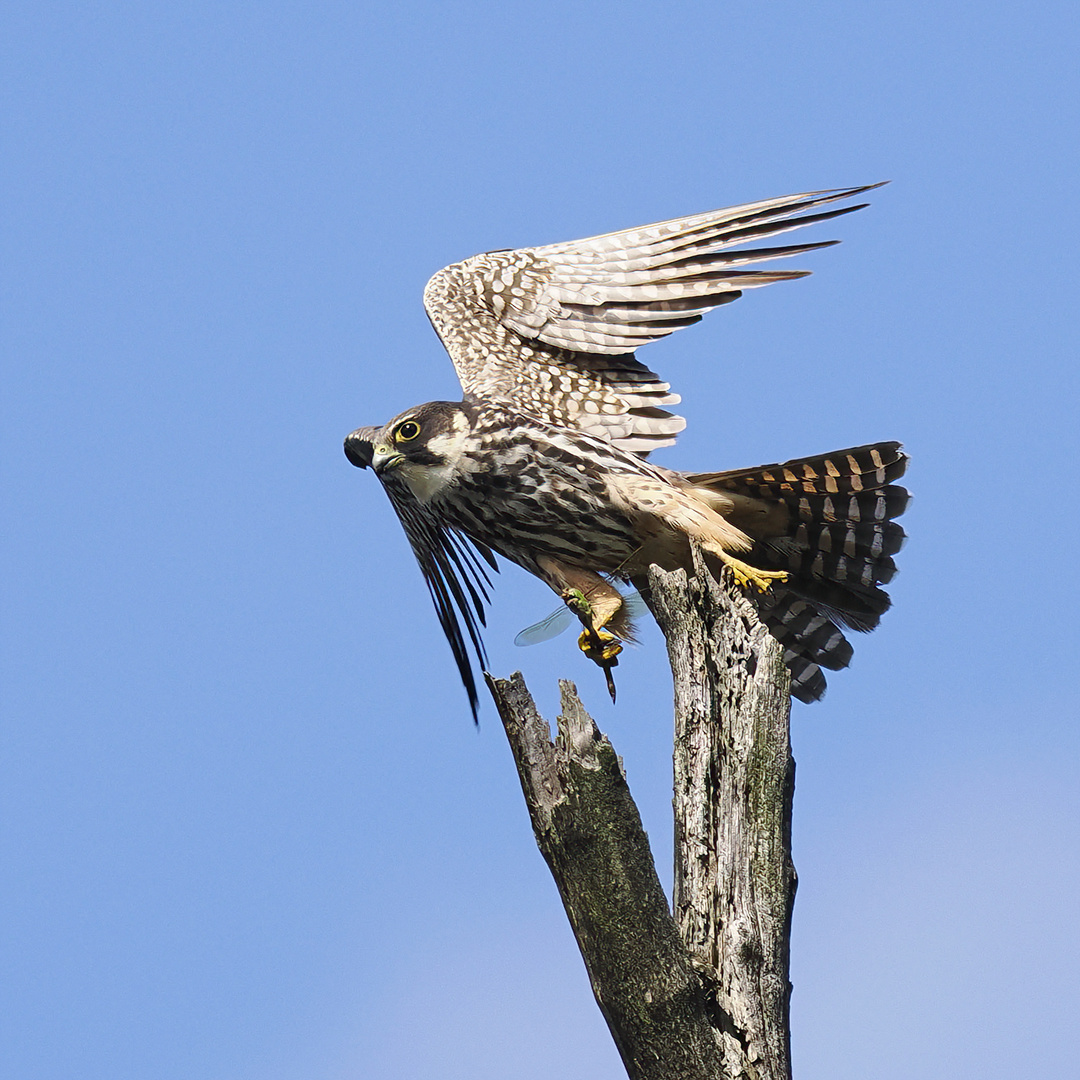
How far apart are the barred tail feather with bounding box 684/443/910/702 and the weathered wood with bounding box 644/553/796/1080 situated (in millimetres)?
1423

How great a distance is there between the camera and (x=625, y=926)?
4.41 meters

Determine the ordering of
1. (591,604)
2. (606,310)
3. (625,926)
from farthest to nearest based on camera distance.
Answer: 1. (606,310)
2. (591,604)
3. (625,926)

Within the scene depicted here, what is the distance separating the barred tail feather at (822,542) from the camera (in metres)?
6.43

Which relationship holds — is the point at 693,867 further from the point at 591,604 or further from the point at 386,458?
the point at 386,458

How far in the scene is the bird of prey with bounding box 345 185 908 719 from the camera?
6547mm

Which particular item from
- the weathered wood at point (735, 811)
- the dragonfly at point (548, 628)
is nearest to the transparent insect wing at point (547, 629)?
the dragonfly at point (548, 628)

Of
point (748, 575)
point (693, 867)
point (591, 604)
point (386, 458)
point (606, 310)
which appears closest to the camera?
point (693, 867)

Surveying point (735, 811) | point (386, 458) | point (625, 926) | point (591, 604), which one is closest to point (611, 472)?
point (591, 604)

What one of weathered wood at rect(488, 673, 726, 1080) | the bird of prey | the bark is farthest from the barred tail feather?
weathered wood at rect(488, 673, 726, 1080)

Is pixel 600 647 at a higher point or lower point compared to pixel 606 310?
lower

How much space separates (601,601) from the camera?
269 inches

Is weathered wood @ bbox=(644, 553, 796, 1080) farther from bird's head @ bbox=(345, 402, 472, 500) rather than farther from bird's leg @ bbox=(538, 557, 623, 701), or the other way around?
bird's head @ bbox=(345, 402, 472, 500)

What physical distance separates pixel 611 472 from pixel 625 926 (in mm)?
2839

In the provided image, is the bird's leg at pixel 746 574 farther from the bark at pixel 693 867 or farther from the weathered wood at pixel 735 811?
the bark at pixel 693 867
